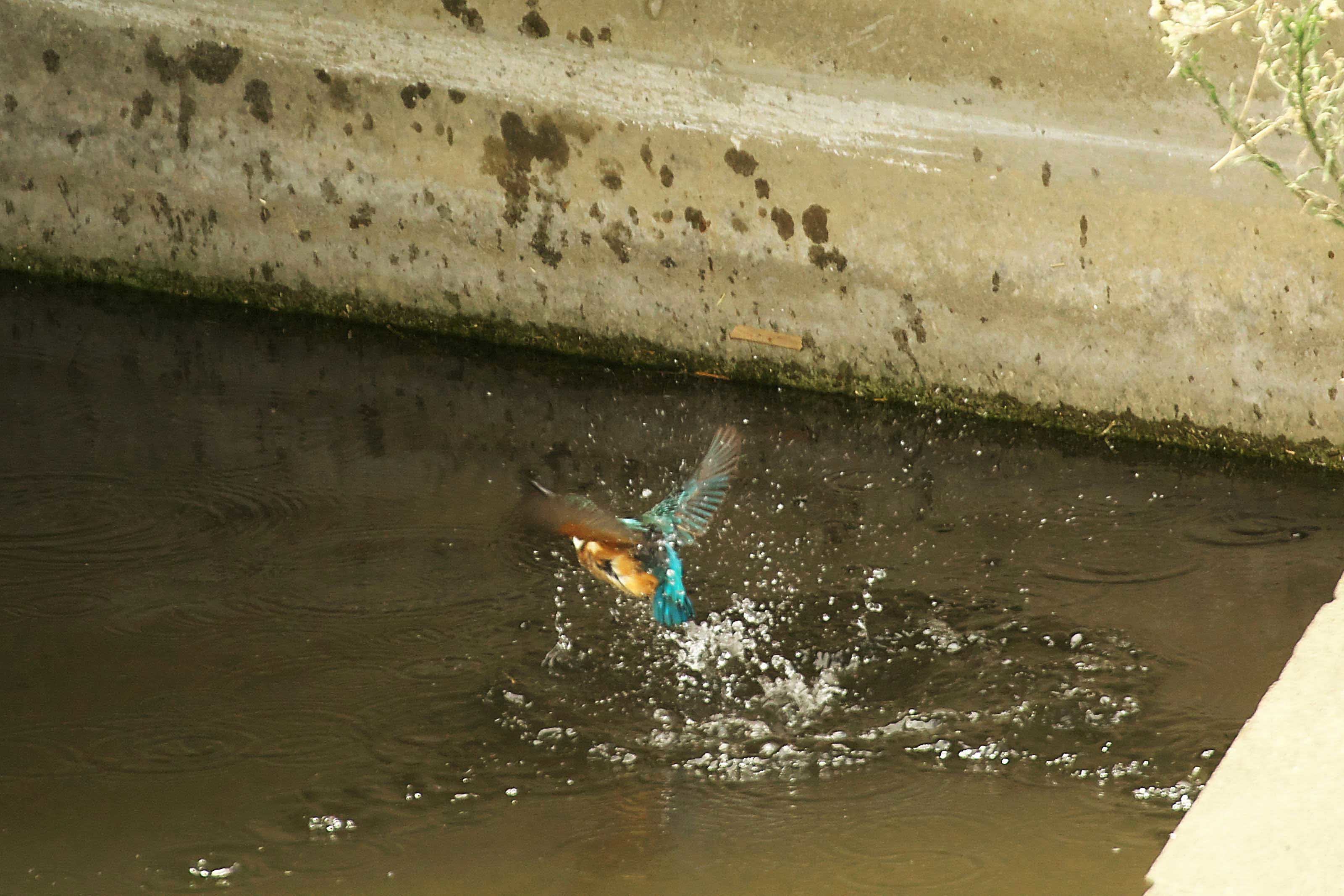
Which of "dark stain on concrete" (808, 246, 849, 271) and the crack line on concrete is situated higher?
the crack line on concrete

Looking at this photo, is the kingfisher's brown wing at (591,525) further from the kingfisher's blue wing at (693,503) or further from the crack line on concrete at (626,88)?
the crack line on concrete at (626,88)

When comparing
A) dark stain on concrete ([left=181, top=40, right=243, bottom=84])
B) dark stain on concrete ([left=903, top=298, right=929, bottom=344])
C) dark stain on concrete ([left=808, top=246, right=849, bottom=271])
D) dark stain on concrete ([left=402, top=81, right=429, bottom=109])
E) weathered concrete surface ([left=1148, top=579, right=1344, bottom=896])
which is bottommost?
weathered concrete surface ([left=1148, top=579, right=1344, bottom=896])

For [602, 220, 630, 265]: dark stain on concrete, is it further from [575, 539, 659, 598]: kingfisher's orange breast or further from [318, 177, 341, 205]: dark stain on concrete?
[575, 539, 659, 598]: kingfisher's orange breast

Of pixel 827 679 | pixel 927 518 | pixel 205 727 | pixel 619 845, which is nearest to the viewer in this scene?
pixel 619 845

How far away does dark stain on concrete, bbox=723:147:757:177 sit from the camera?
4148 mm

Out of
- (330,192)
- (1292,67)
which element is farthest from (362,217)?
(1292,67)

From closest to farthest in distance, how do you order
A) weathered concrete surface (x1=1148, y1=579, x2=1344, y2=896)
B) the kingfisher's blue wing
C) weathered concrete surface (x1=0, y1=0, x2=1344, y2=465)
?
weathered concrete surface (x1=1148, y1=579, x2=1344, y2=896) < the kingfisher's blue wing < weathered concrete surface (x1=0, y1=0, x2=1344, y2=465)

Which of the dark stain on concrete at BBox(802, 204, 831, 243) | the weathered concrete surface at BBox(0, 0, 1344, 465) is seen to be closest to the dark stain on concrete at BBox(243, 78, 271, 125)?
the weathered concrete surface at BBox(0, 0, 1344, 465)

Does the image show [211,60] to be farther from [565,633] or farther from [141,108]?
[565,633]

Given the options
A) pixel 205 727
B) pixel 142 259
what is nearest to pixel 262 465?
pixel 205 727

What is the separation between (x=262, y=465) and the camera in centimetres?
367

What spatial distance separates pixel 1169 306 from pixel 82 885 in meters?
3.40

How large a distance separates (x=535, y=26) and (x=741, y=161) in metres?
0.84

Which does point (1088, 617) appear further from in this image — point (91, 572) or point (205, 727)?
point (91, 572)
